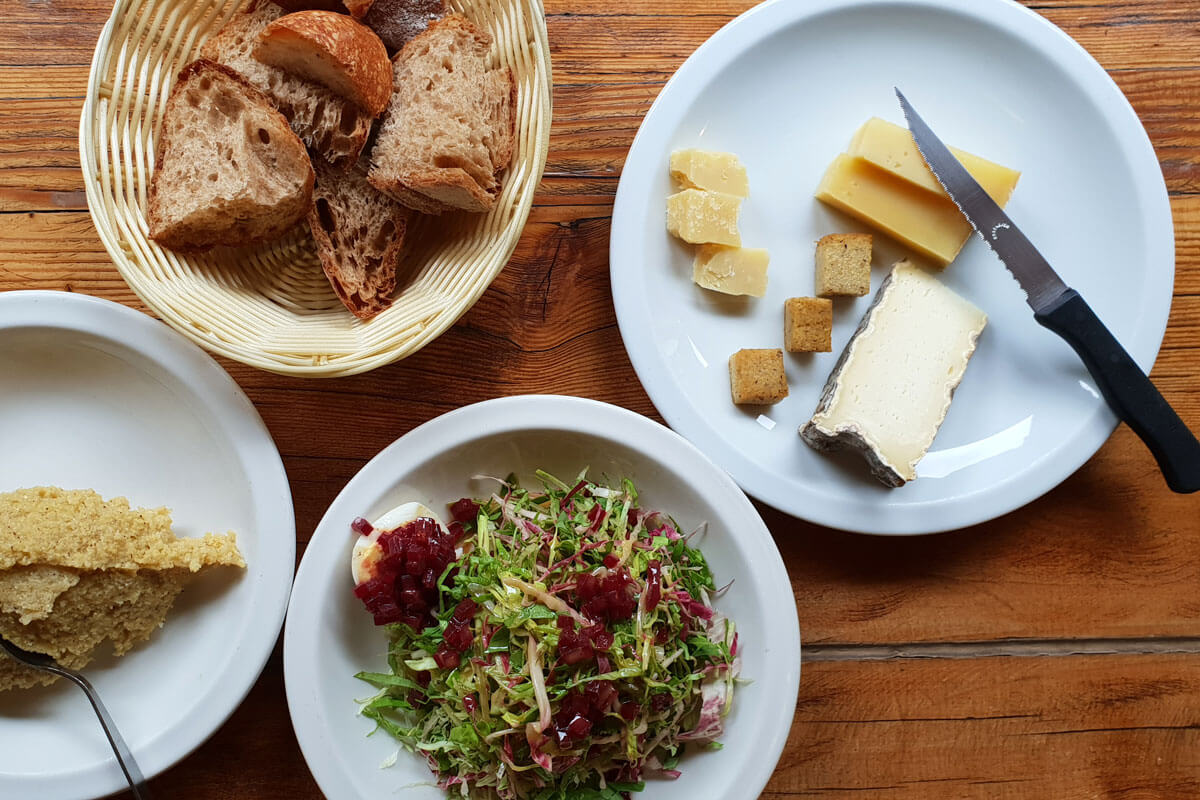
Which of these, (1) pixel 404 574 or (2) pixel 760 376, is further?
(2) pixel 760 376

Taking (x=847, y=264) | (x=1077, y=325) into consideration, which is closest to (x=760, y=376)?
(x=847, y=264)

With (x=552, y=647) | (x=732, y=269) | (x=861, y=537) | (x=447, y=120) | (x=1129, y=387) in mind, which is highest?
(x=447, y=120)

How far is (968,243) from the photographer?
1.69 m

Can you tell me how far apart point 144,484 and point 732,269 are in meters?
1.27

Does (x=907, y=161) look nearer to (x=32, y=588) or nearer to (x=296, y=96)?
(x=296, y=96)

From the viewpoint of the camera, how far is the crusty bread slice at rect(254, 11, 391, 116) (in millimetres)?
1340

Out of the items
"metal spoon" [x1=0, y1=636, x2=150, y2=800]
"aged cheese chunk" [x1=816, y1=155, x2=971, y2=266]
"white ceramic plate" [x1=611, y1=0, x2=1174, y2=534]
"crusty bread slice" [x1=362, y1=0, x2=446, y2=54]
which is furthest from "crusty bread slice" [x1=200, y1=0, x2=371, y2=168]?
"metal spoon" [x1=0, y1=636, x2=150, y2=800]

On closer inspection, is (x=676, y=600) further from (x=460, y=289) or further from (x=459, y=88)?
(x=459, y=88)

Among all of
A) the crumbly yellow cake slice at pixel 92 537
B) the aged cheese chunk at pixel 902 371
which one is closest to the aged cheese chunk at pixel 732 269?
the aged cheese chunk at pixel 902 371

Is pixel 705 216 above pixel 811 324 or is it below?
above

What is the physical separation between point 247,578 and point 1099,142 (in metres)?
1.96

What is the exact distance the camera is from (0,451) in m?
1.56

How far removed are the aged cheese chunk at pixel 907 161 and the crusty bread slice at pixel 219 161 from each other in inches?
43.8

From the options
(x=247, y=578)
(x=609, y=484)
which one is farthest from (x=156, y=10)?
(x=609, y=484)
